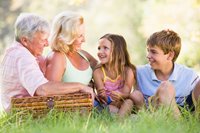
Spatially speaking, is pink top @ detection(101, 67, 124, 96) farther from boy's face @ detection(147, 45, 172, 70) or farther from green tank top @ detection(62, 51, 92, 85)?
boy's face @ detection(147, 45, 172, 70)

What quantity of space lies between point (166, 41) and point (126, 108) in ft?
2.35

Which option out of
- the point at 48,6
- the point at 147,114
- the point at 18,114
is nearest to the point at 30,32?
the point at 18,114

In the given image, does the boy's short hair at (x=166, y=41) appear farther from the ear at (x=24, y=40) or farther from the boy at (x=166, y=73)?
the ear at (x=24, y=40)

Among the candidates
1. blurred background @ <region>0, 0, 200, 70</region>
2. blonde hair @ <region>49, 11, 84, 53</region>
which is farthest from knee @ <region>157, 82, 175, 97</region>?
blurred background @ <region>0, 0, 200, 70</region>

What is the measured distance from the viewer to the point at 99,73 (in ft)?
18.8

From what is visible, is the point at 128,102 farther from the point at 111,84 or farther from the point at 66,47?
the point at 66,47

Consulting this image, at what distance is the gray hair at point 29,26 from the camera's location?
17.1 feet

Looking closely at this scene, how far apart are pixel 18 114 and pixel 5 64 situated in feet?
1.52

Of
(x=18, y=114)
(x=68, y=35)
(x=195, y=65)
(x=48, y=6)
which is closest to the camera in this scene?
(x=18, y=114)

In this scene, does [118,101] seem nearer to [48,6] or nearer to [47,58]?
[47,58]

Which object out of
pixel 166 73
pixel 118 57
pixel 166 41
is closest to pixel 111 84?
pixel 118 57

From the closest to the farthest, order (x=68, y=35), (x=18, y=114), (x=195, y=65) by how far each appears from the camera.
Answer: (x=18, y=114), (x=68, y=35), (x=195, y=65)

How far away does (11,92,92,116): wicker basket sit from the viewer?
16.4 feet

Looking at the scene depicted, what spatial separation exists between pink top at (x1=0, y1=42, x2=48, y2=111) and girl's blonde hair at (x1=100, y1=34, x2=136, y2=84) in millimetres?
920
